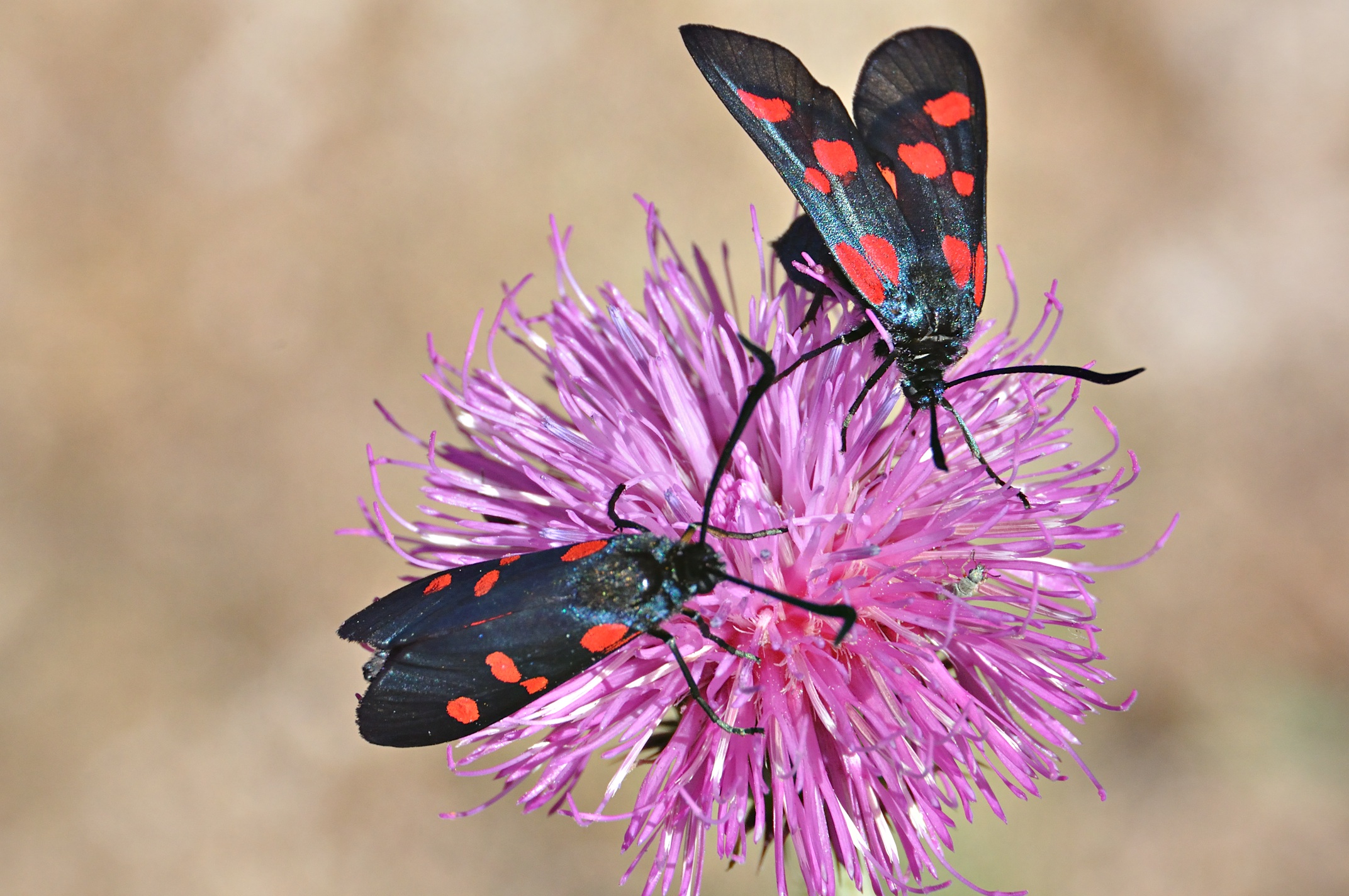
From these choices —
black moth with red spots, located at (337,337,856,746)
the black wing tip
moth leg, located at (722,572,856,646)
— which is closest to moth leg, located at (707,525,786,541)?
black moth with red spots, located at (337,337,856,746)

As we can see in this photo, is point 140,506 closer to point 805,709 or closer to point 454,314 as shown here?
point 454,314

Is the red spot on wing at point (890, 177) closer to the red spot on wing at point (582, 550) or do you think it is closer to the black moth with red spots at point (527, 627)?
the black moth with red spots at point (527, 627)

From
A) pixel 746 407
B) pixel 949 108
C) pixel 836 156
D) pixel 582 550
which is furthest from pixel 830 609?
pixel 949 108

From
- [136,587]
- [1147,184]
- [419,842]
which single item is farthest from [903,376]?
[136,587]

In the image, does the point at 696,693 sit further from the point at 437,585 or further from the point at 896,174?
the point at 896,174

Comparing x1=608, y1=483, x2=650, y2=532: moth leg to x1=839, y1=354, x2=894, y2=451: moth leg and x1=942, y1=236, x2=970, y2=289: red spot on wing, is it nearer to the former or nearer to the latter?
x1=839, y1=354, x2=894, y2=451: moth leg

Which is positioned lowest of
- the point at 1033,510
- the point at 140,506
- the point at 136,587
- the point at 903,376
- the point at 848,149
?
the point at 1033,510

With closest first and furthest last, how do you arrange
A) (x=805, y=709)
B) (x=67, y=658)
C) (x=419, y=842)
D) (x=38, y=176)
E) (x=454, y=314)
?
(x=805, y=709) < (x=419, y=842) < (x=67, y=658) < (x=454, y=314) < (x=38, y=176)
